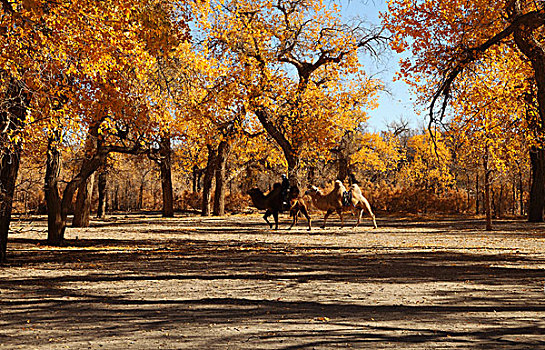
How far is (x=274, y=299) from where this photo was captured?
23.3 ft

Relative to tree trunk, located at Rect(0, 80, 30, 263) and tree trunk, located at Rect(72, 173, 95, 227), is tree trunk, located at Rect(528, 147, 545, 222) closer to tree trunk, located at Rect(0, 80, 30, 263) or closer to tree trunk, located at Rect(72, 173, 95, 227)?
tree trunk, located at Rect(72, 173, 95, 227)

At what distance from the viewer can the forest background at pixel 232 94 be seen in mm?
10273

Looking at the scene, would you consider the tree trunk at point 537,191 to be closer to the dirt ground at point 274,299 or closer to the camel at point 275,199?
the camel at point 275,199

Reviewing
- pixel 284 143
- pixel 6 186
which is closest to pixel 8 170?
pixel 6 186

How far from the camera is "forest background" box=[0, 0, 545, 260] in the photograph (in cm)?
A: 1027

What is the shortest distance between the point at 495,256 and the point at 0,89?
10.6 meters

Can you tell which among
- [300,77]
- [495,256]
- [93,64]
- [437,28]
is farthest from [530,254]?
[300,77]

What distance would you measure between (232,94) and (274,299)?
2073 cm

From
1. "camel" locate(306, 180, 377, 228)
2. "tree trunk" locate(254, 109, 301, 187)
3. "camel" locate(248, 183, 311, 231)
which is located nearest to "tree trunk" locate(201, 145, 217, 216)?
"tree trunk" locate(254, 109, 301, 187)

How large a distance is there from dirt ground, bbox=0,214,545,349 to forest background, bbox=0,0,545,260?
8.50ft

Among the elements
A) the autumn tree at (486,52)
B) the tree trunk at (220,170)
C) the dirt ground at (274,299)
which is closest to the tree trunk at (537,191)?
the autumn tree at (486,52)

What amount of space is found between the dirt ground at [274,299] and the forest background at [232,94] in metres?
2.59

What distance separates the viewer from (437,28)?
17.8 metres

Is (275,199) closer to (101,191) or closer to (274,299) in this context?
(274,299)
